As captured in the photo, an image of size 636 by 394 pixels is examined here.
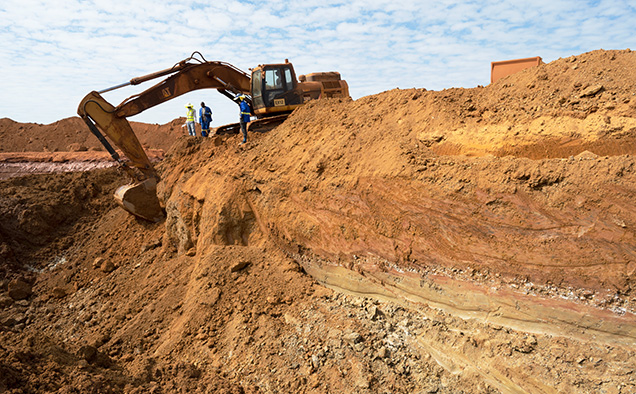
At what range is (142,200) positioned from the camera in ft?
35.2

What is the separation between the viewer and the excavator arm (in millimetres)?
10305

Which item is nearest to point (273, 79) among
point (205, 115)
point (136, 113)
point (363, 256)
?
point (136, 113)

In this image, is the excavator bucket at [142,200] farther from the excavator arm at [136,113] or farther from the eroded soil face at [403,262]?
the eroded soil face at [403,262]

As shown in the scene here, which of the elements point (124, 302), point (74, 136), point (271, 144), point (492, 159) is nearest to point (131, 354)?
point (124, 302)

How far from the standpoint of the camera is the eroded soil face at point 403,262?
4.18 m

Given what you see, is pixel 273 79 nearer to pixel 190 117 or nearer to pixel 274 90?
pixel 274 90

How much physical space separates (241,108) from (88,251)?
5588 millimetres

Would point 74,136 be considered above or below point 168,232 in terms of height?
above

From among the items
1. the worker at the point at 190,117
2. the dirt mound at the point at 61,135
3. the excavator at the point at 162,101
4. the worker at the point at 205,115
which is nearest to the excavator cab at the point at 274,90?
the excavator at the point at 162,101

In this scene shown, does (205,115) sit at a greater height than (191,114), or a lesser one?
lesser

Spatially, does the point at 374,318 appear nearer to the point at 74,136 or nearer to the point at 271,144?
the point at 271,144

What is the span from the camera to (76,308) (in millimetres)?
8938

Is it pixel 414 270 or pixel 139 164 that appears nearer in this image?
pixel 414 270

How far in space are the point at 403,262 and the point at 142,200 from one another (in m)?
7.67
